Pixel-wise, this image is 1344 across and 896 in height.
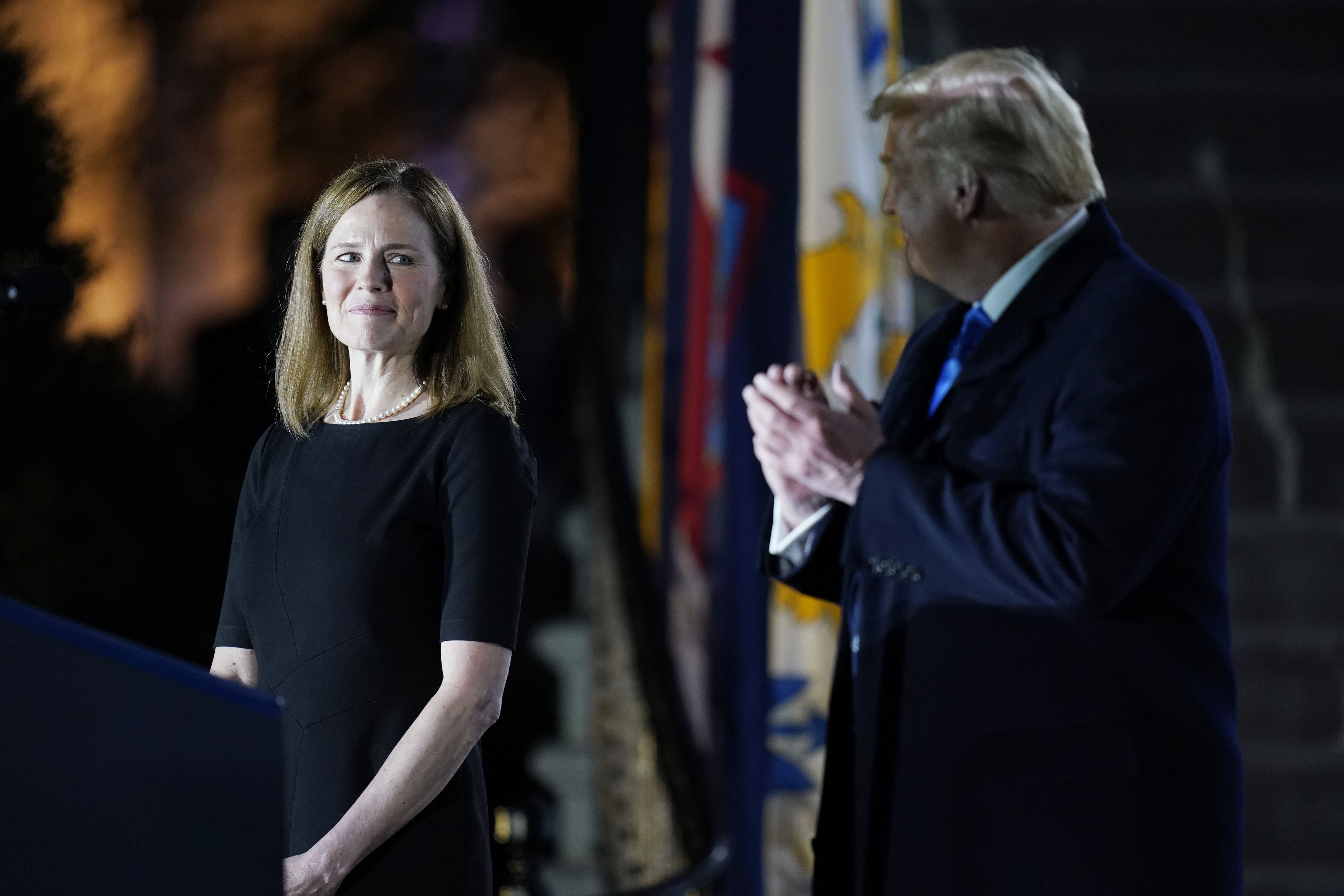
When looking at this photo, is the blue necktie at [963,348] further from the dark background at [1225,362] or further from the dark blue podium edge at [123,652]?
the dark background at [1225,362]

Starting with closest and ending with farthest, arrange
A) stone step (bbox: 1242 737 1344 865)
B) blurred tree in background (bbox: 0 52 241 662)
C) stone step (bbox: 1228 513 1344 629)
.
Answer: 1. blurred tree in background (bbox: 0 52 241 662)
2. stone step (bbox: 1242 737 1344 865)
3. stone step (bbox: 1228 513 1344 629)

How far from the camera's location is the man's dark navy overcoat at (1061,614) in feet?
3.97

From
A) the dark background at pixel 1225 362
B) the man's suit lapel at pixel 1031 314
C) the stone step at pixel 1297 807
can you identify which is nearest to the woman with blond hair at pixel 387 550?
the man's suit lapel at pixel 1031 314

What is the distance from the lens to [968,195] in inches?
52.7

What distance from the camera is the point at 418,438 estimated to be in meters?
1.07

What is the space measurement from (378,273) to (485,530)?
0.69 ft

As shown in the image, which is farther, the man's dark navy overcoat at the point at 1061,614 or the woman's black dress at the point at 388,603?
the man's dark navy overcoat at the point at 1061,614

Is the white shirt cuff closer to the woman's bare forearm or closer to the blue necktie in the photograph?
the blue necktie

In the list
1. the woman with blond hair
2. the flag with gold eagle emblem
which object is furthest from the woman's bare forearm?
the flag with gold eagle emblem

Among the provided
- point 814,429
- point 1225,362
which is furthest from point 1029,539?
point 1225,362

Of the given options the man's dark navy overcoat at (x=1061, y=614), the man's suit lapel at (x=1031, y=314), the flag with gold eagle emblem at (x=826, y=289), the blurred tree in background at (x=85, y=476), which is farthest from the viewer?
the blurred tree in background at (x=85, y=476)

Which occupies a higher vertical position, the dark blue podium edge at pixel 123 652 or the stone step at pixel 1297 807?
the dark blue podium edge at pixel 123 652

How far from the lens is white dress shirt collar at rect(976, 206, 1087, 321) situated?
137cm

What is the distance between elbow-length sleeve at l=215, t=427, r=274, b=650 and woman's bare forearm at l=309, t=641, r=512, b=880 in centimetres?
17
